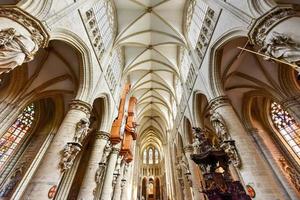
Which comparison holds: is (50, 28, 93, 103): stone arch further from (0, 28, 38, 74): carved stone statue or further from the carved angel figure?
the carved angel figure

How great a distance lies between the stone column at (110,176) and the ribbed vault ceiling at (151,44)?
691 cm

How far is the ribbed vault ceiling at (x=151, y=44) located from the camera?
12.8 metres

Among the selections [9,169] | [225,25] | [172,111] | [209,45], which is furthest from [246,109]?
[9,169]

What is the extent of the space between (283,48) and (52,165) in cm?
802

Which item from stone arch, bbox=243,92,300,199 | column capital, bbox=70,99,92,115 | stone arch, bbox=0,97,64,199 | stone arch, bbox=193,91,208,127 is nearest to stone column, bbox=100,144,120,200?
stone arch, bbox=0,97,64,199

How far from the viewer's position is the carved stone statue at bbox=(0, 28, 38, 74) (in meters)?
4.17

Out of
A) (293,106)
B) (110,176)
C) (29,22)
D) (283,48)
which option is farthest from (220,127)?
(110,176)

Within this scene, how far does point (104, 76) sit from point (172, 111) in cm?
1085

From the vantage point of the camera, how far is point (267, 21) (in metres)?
5.28

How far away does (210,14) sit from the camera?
905 cm

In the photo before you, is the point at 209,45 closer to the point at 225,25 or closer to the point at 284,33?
the point at 225,25

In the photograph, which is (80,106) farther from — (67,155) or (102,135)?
(102,135)

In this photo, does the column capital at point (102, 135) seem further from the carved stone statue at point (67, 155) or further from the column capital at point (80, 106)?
the carved stone statue at point (67, 155)

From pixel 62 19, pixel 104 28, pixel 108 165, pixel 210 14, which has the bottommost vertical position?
pixel 108 165
